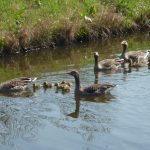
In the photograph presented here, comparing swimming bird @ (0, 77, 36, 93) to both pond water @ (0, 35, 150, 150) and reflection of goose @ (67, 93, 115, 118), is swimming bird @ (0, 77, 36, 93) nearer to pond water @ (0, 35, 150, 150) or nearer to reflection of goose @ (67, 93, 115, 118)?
pond water @ (0, 35, 150, 150)

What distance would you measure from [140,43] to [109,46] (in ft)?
4.88

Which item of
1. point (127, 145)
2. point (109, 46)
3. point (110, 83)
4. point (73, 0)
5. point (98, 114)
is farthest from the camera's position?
point (73, 0)

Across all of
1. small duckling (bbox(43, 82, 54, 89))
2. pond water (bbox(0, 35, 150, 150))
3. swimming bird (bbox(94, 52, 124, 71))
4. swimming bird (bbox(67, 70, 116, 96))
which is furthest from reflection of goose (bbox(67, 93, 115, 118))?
swimming bird (bbox(94, 52, 124, 71))

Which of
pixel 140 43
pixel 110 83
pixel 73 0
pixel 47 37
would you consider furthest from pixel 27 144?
pixel 73 0

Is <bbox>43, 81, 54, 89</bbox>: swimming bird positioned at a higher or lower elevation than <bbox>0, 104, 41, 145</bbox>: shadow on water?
higher

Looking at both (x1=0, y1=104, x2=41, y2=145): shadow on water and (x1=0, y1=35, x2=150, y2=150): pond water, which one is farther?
(x1=0, y1=104, x2=41, y2=145): shadow on water

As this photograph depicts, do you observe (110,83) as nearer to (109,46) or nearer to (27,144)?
(27,144)

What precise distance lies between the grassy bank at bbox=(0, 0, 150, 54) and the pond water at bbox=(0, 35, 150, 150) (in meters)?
2.96

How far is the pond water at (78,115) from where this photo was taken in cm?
1326

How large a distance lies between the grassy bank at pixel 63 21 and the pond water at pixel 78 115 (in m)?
2.96

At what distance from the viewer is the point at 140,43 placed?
973 inches

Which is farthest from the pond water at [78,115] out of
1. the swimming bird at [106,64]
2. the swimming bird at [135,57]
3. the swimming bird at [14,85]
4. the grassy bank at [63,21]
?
the grassy bank at [63,21]

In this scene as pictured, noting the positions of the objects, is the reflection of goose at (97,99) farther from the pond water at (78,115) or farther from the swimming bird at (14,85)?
the swimming bird at (14,85)

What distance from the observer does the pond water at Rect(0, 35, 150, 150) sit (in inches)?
522
